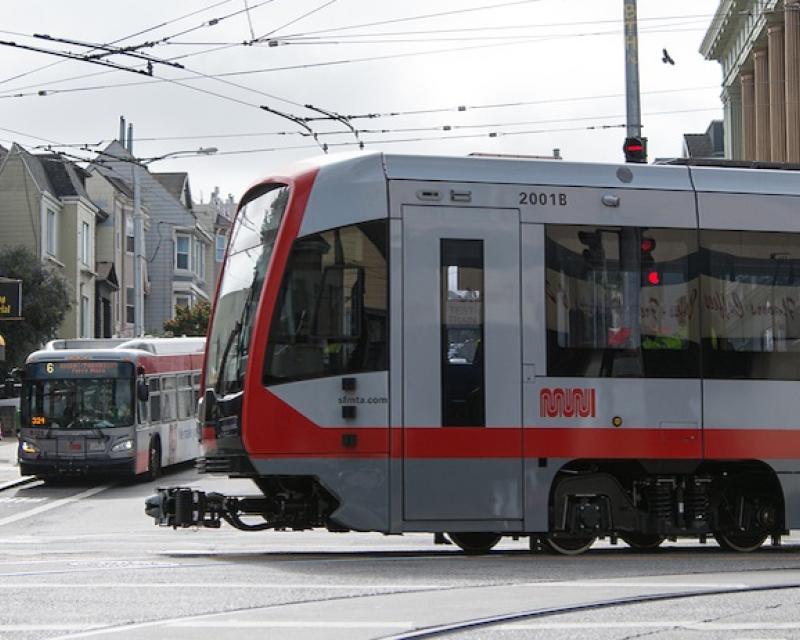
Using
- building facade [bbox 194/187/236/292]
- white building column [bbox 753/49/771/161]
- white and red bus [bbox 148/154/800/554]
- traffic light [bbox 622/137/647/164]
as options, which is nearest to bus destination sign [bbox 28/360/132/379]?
traffic light [bbox 622/137/647/164]

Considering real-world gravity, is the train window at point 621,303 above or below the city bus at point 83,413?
above

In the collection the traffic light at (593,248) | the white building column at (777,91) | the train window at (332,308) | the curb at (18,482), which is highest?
the white building column at (777,91)

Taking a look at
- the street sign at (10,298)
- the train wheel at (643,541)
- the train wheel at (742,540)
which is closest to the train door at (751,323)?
the train wheel at (742,540)

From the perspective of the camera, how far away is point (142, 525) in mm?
21828

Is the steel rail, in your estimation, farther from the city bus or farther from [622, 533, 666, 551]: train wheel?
the city bus

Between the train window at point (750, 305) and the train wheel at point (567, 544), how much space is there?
186cm

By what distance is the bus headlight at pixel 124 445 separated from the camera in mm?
31478

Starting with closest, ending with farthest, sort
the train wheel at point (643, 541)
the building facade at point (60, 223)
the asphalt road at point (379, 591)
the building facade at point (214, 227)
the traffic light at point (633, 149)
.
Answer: the asphalt road at point (379, 591)
the train wheel at point (643, 541)
the traffic light at point (633, 149)
the building facade at point (60, 223)
the building facade at point (214, 227)

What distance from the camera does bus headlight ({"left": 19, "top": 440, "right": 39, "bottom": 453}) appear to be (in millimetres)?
31438

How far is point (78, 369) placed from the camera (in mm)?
31562

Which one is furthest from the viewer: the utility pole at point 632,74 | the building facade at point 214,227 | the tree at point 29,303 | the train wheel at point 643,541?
the building facade at point 214,227

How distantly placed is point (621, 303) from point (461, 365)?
5.10 feet

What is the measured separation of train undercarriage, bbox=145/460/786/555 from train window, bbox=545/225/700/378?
913mm

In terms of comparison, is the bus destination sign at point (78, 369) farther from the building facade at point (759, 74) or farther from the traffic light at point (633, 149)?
the building facade at point (759, 74)
